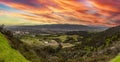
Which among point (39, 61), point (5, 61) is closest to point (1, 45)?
point (5, 61)

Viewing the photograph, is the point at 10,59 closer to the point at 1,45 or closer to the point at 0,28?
the point at 1,45

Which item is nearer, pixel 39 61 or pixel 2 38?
pixel 2 38

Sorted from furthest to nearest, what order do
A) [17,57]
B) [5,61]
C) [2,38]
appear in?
[2,38], [17,57], [5,61]

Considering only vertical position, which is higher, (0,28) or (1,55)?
(0,28)

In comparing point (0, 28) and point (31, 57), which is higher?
point (0, 28)

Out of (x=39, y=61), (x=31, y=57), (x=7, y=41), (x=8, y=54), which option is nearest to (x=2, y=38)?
(x=7, y=41)

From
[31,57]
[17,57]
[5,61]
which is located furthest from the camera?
[31,57]

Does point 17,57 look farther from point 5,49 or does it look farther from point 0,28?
point 0,28

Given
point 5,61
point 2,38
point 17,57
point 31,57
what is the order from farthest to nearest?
1. point 31,57
2. point 2,38
3. point 17,57
4. point 5,61

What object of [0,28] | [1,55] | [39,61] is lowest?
[39,61]
